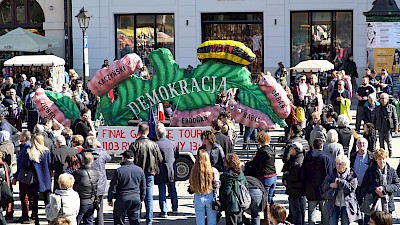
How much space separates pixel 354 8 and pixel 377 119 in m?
16.4

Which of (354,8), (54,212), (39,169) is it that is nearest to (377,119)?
(39,169)

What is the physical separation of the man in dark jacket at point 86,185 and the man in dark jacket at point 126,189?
0.83ft

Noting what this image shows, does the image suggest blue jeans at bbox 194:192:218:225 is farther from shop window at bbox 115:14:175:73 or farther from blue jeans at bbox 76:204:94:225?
shop window at bbox 115:14:175:73

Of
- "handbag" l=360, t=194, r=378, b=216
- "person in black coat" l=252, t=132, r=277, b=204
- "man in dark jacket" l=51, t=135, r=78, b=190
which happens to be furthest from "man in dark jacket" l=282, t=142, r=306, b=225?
"man in dark jacket" l=51, t=135, r=78, b=190

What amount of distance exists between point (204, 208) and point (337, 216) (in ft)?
6.27

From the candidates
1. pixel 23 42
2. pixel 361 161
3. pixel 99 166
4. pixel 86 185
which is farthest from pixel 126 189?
pixel 23 42

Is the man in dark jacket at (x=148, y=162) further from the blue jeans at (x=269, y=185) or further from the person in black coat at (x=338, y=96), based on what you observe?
the person in black coat at (x=338, y=96)

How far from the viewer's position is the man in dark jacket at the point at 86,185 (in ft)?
42.3

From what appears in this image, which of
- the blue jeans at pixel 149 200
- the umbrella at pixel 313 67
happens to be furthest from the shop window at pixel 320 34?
the blue jeans at pixel 149 200

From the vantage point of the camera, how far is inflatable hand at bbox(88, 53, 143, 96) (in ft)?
62.4

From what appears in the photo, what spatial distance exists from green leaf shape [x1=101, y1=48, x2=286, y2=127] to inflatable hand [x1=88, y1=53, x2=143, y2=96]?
0.59 feet

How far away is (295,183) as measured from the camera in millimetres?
13516

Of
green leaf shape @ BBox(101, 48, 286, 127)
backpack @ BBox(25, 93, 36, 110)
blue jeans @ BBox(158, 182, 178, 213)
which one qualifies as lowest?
blue jeans @ BBox(158, 182, 178, 213)

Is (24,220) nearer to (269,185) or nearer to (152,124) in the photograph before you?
(152,124)
